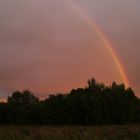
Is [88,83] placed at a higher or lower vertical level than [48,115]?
higher

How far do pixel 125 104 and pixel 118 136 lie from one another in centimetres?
4580

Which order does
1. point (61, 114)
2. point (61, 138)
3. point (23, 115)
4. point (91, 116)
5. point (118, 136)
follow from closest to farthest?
point (61, 138)
point (118, 136)
point (91, 116)
point (61, 114)
point (23, 115)

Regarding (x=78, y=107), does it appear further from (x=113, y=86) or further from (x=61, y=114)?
(x=113, y=86)

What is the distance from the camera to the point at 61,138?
75.7ft

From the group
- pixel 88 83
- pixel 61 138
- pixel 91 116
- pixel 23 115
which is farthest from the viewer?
pixel 88 83

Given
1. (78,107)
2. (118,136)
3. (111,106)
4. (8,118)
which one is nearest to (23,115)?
(8,118)

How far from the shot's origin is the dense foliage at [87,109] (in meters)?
68.8

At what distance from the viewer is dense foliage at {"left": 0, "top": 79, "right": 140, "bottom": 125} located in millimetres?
68750

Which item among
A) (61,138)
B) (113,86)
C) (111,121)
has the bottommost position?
(61,138)

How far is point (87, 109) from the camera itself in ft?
229

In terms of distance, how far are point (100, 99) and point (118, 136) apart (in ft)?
155

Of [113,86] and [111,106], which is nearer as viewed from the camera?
[111,106]

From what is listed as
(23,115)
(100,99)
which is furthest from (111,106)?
(23,115)

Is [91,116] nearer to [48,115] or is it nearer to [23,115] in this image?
[48,115]
